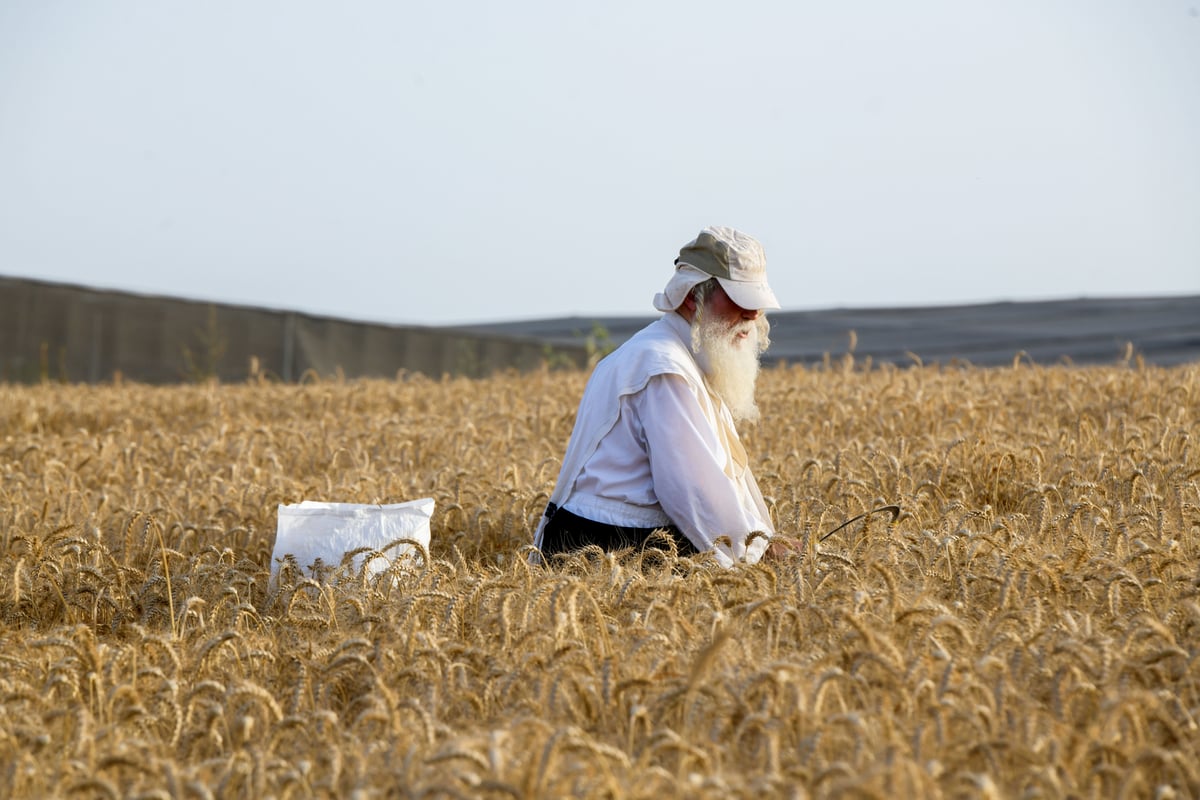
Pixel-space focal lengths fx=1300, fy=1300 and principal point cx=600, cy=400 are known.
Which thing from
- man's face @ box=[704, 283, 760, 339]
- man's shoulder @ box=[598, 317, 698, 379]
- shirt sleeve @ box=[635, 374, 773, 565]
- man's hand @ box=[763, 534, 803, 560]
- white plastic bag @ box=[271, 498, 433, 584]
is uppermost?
man's face @ box=[704, 283, 760, 339]

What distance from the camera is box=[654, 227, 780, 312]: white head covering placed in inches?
177

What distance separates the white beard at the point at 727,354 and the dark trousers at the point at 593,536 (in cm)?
56

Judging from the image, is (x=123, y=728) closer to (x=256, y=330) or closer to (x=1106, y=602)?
(x=1106, y=602)

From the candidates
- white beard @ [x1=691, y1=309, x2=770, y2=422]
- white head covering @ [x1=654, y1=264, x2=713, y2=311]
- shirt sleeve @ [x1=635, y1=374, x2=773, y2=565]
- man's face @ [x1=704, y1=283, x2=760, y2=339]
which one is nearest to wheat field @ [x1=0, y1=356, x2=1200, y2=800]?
shirt sleeve @ [x1=635, y1=374, x2=773, y2=565]

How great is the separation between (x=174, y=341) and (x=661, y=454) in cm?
1886

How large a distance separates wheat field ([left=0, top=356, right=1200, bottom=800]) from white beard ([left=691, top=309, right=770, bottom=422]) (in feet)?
1.89

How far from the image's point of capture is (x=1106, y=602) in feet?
11.0

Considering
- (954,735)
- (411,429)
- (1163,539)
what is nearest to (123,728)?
(954,735)

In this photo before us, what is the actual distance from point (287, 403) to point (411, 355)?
12.0 meters

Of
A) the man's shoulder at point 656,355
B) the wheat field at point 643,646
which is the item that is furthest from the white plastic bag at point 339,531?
the man's shoulder at point 656,355

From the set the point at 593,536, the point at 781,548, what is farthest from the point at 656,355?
the point at 781,548

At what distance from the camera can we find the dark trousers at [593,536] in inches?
181

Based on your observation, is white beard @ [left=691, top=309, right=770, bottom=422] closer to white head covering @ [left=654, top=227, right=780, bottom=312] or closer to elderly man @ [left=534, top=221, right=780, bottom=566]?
elderly man @ [left=534, top=221, right=780, bottom=566]

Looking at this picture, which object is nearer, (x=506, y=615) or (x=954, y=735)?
(x=954, y=735)
